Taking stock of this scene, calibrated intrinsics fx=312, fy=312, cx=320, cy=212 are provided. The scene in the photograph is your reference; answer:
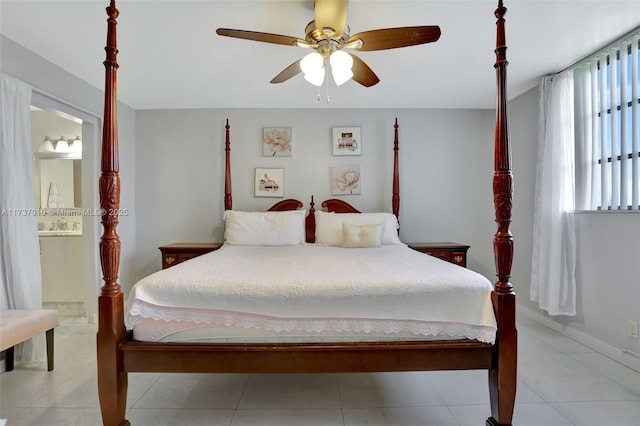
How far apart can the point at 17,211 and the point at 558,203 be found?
14.3 ft

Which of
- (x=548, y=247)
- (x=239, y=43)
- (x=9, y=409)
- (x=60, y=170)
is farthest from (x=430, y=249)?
(x=60, y=170)

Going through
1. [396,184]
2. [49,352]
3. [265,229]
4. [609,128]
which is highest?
[609,128]

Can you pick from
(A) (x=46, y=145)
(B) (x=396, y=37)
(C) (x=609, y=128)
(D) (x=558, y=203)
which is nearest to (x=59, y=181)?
(A) (x=46, y=145)

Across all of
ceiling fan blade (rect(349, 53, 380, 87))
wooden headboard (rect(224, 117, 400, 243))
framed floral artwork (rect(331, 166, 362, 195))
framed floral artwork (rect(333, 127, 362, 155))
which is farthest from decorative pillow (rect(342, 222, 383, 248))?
ceiling fan blade (rect(349, 53, 380, 87))

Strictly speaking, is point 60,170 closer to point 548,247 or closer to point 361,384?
point 361,384

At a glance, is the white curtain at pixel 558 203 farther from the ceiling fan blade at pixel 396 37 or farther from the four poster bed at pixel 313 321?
the ceiling fan blade at pixel 396 37

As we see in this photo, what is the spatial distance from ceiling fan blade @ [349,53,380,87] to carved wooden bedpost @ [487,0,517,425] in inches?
33.8

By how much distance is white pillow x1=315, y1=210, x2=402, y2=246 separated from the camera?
3264mm

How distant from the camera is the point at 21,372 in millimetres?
2260

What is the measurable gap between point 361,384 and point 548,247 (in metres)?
2.18

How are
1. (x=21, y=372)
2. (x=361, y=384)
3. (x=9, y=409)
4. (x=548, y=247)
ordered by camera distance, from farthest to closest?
(x=548, y=247) < (x=21, y=372) < (x=361, y=384) < (x=9, y=409)

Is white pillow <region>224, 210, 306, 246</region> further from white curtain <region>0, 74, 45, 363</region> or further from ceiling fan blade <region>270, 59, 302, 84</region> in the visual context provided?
white curtain <region>0, 74, 45, 363</region>

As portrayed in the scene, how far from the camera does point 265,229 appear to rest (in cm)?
328

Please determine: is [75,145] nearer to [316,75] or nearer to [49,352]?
[49,352]
